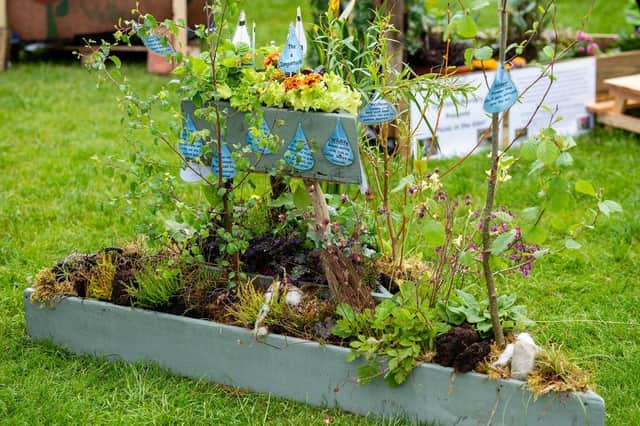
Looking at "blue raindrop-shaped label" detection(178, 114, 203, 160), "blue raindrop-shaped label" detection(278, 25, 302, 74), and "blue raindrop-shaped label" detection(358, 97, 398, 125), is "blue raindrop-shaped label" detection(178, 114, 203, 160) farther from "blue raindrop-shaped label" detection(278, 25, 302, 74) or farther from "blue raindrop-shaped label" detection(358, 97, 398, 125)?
"blue raindrop-shaped label" detection(358, 97, 398, 125)

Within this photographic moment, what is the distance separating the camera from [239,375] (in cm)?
323

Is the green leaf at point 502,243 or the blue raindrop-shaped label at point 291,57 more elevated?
the blue raindrop-shaped label at point 291,57

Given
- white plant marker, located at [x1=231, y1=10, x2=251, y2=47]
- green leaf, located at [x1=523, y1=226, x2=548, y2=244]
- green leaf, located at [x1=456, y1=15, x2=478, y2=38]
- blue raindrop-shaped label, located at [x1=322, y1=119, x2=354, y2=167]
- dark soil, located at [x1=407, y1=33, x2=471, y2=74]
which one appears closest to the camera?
green leaf, located at [x1=456, y1=15, x2=478, y2=38]

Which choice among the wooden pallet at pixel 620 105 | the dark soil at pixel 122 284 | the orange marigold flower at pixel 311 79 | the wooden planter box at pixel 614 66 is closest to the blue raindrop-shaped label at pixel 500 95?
the orange marigold flower at pixel 311 79

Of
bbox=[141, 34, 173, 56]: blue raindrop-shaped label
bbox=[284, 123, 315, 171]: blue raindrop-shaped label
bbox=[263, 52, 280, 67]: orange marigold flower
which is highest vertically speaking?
bbox=[141, 34, 173, 56]: blue raindrop-shaped label

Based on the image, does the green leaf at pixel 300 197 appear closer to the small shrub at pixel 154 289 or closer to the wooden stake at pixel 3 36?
the small shrub at pixel 154 289

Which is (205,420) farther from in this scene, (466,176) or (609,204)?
(466,176)

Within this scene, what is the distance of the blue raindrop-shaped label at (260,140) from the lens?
2.99 m

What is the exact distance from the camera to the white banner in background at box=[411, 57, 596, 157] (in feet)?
19.7

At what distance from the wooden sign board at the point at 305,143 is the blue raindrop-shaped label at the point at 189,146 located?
0.26 feet

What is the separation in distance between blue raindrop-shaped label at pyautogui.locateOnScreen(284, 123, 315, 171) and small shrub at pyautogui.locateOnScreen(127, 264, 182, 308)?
64cm

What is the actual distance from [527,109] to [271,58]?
3.36 meters

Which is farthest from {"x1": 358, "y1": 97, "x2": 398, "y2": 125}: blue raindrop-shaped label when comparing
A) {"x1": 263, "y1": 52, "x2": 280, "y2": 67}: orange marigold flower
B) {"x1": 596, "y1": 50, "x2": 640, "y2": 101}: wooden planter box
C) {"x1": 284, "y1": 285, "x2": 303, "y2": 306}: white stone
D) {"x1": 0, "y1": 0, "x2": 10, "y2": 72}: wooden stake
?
{"x1": 0, "y1": 0, "x2": 10, "y2": 72}: wooden stake

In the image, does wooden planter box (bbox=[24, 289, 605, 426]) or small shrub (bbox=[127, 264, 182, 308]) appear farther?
small shrub (bbox=[127, 264, 182, 308])
